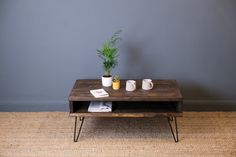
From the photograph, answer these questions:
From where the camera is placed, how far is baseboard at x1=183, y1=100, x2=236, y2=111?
2.91 metres

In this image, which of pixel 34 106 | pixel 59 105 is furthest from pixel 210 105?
pixel 34 106

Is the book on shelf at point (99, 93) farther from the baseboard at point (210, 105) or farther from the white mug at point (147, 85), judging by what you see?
the baseboard at point (210, 105)

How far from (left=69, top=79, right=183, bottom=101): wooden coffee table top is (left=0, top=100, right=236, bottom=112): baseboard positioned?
49 centimetres

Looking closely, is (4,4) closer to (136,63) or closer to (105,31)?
(105,31)

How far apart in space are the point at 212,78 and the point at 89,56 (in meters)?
1.19

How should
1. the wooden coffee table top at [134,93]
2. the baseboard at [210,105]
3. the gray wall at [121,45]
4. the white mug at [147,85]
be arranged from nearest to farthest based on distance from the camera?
the wooden coffee table top at [134,93], the white mug at [147,85], the gray wall at [121,45], the baseboard at [210,105]

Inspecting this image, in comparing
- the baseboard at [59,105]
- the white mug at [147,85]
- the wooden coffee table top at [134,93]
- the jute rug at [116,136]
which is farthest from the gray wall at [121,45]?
the white mug at [147,85]

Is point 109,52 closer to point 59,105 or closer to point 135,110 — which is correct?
point 135,110

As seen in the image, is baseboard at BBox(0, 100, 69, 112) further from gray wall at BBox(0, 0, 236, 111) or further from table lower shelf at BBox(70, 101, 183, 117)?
table lower shelf at BBox(70, 101, 183, 117)

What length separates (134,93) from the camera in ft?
7.62

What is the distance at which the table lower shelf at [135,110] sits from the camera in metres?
2.27

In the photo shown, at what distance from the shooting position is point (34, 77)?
2881mm

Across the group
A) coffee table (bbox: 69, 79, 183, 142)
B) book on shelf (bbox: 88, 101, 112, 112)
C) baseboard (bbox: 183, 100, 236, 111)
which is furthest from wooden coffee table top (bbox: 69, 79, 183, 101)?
baseboard (bbox: 183, 100, 236, 111)

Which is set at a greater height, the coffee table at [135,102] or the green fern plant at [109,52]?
the green fern plant at [109,52]
